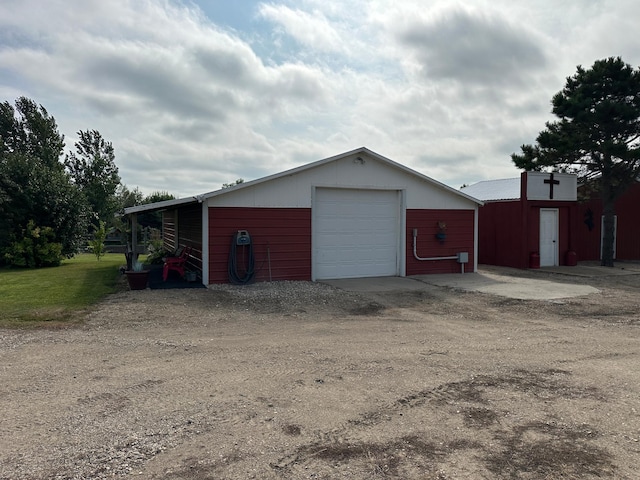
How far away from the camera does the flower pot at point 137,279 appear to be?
10.3 metres

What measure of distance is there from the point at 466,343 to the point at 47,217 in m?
16.0

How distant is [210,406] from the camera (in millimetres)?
4059

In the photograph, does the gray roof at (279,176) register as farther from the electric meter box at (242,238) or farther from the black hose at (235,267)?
the black hose at (235,267)

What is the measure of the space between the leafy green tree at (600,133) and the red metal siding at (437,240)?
181 inches

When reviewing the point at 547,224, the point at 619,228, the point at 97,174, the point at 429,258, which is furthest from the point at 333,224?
the point at 97,174

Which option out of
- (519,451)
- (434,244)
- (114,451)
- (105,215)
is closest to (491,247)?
(434,244)

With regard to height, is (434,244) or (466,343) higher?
(434,244)

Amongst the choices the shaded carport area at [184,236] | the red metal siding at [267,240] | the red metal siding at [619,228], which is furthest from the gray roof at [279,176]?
the red metal siding at [619,228]

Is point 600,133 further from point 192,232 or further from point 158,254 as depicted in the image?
point 158,254

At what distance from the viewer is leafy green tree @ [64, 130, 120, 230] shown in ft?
106

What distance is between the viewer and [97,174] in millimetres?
33750

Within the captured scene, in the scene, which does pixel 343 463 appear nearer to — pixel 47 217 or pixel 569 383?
pixel 569 383

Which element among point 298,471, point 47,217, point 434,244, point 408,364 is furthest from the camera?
point 47,217

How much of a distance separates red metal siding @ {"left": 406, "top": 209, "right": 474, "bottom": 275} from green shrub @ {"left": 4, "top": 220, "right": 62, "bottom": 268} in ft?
39.7
